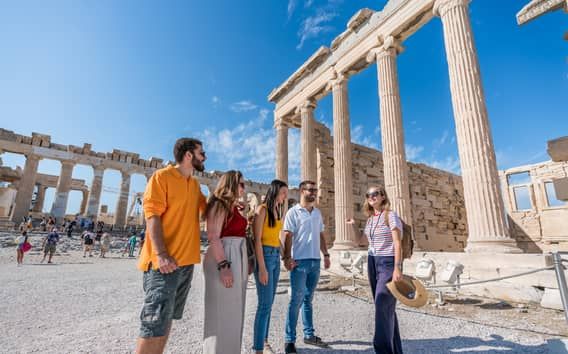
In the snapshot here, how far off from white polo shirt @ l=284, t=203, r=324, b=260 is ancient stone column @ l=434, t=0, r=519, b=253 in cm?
501

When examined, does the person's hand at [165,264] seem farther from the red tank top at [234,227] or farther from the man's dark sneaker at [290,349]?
the man's dark sneaker at [290,349]

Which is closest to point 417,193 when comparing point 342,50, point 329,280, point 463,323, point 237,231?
point 342,50

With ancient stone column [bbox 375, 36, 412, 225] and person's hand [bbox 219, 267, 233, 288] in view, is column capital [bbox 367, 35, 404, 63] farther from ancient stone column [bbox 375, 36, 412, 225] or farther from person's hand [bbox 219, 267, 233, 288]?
person's hand [bbox 219, 267, 233, 288]

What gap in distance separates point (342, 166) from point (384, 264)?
8867 millimetres

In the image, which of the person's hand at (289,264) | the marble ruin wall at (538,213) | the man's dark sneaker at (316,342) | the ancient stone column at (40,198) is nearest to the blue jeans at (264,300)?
the person's hand at (289,264)

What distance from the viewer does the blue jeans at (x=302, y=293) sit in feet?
9.42

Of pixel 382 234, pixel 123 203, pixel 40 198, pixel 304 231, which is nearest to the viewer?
pixel 382 234

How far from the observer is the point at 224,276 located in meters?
2.06

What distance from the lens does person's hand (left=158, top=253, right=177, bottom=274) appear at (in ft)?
6.12

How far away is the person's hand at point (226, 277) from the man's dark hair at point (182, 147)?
958mm

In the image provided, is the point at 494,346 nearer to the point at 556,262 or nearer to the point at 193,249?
the point at 556,262

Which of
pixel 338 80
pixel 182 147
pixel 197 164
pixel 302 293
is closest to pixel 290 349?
pixel 302 293

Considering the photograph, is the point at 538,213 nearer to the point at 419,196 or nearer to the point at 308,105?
the point at 419,196

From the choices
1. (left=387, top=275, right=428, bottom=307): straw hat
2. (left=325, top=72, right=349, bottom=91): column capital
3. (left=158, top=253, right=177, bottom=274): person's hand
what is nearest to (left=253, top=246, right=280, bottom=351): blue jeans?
(left=158, top=253, right=177, bottom=274): person's hand
